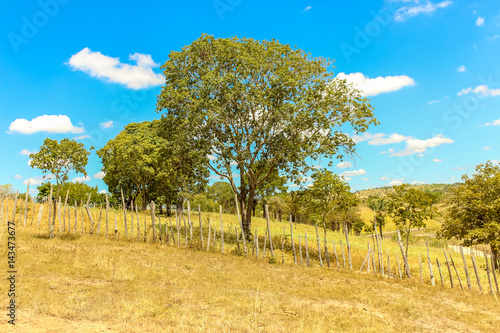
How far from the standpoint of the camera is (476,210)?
2156 centimetres

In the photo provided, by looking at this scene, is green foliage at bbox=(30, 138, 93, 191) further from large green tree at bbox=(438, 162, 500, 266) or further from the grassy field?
large green tree at bbox=(438, 162, 500, 266)

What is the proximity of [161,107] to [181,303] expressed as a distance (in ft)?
53.2

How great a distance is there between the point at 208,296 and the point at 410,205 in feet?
46.2

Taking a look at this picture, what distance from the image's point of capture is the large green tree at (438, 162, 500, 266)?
19978 mm

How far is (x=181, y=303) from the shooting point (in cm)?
913

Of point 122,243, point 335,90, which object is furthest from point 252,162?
point 122,243

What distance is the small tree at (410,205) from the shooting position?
18.1 m

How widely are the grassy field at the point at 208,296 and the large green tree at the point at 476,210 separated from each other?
8.14 m

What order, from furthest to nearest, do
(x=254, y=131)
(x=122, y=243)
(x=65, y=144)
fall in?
1. (x=65, y=144)
2. (x=254, y=131)
3. (x=122, y=243)

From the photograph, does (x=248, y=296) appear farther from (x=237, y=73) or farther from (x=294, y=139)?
(x=237, y=73)

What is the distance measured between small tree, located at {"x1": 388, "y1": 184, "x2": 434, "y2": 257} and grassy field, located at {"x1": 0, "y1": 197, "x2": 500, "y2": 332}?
4.48m

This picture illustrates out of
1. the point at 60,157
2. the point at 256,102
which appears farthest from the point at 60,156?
the point at 256,102

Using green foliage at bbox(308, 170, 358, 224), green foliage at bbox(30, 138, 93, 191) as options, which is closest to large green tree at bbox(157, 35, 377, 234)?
green foliage at bbox(308, 170, 358, 224)

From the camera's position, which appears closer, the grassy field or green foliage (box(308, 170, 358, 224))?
the grassy field
